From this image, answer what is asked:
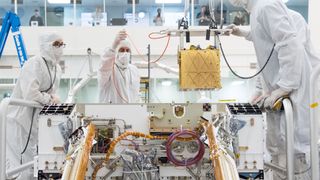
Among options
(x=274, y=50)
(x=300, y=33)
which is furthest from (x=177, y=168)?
(x=300, y=33)

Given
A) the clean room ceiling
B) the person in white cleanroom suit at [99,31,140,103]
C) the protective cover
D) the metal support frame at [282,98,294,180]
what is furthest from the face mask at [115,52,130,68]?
the clean room ceiling

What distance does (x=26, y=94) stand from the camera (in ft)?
15.1

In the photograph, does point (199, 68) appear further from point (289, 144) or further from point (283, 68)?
point (289, 144)

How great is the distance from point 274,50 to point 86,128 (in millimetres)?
1650

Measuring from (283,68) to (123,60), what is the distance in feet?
10.6

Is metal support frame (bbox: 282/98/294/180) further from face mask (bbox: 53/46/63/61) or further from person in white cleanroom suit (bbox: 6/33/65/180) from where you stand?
face mask (bbox: 53/46/63/61)

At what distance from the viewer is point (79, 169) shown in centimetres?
270

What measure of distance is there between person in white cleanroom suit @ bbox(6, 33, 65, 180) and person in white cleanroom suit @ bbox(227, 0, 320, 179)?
2.25 metres

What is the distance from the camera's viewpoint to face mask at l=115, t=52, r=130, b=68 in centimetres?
615

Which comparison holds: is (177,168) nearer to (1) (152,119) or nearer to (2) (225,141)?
(1) (152,119)

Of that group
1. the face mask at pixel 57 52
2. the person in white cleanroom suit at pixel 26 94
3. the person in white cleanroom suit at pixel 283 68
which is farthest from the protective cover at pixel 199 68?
the face mask at pixel 57 52

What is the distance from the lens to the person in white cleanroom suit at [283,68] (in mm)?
3330

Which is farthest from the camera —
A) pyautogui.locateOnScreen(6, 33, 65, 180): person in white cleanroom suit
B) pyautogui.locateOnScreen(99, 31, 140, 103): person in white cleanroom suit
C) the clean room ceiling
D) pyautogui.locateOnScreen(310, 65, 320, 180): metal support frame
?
the clean room ceiling

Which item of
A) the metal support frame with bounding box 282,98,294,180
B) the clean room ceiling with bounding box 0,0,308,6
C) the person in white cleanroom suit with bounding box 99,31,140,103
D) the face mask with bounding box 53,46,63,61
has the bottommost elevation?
the metal support frame with bounding box 282,98,294,180
